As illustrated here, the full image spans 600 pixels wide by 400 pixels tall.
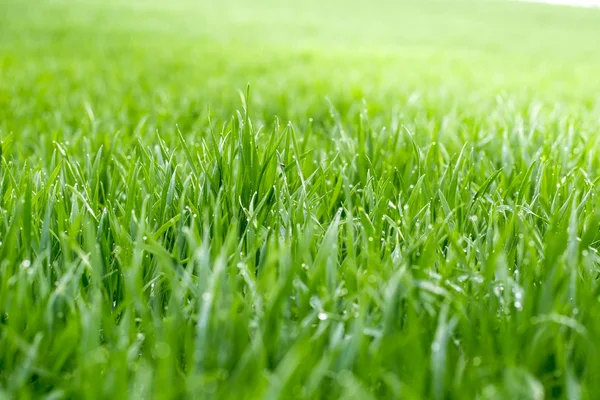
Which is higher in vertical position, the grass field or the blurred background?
the grass field

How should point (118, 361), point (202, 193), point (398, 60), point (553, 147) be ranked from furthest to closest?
point (398, 60)
point (553, 147)
point (202, 193)
point (118, 361)

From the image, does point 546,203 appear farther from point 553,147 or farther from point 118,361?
point 118,361

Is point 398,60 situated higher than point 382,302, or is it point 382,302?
point 382,302

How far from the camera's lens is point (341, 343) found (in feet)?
2.75

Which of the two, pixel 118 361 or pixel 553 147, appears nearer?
pixel 118 361

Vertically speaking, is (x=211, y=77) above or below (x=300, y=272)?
below

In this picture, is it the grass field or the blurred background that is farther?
the blurred background

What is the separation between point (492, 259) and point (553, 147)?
42.5 inches

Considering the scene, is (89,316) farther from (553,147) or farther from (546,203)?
(553,147)

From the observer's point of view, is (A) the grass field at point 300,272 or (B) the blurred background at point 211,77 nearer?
(A) the grass field at point 300,272

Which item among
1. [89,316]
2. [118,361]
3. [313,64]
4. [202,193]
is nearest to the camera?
[118,361]

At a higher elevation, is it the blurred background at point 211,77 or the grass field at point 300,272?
the grass field at point 300,272

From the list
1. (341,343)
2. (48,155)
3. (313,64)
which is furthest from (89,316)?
(313,64)

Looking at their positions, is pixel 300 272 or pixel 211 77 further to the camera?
pixel 211 77
